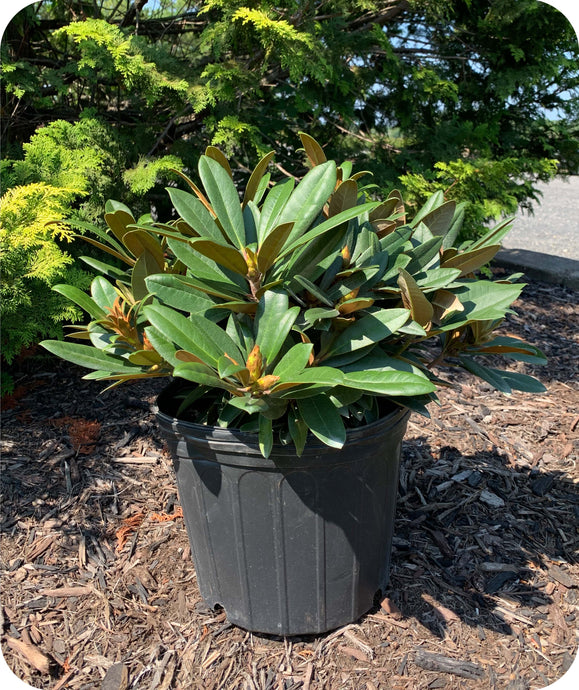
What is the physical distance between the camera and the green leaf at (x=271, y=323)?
55.9 inches

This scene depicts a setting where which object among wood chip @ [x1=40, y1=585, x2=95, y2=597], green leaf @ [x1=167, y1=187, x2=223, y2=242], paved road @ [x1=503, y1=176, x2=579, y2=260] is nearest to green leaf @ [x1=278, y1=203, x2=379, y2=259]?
green leaf @ [x1=167, y1=187, x2=223, y2=242]

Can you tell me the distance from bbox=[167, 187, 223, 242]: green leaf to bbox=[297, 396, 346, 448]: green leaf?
48 cm

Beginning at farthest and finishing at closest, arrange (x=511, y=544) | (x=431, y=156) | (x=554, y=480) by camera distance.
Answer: (x=431, y=156) → (x=554, y=480) → (x=511, y=544)

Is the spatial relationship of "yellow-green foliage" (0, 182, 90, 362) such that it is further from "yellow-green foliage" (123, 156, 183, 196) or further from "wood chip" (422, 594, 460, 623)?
"wood chip" (422, 594, 460, 623)

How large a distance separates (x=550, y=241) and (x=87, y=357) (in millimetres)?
8010

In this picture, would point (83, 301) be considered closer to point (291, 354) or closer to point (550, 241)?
point (291, 354)

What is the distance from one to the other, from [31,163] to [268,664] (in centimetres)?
241

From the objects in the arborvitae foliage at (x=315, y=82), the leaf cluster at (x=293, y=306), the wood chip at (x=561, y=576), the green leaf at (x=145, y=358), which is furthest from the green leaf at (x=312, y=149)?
the wood chip at (x=561, y=576)

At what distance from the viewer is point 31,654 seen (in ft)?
6.11

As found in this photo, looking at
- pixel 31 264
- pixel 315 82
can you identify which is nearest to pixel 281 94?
pixel 315 82

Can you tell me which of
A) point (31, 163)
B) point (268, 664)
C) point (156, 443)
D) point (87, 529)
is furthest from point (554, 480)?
point (31, 163)

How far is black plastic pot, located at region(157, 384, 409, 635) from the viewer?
1.60 meters

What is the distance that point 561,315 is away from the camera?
441 centimetres

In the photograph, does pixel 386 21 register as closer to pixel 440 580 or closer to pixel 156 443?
pixel 156 443
